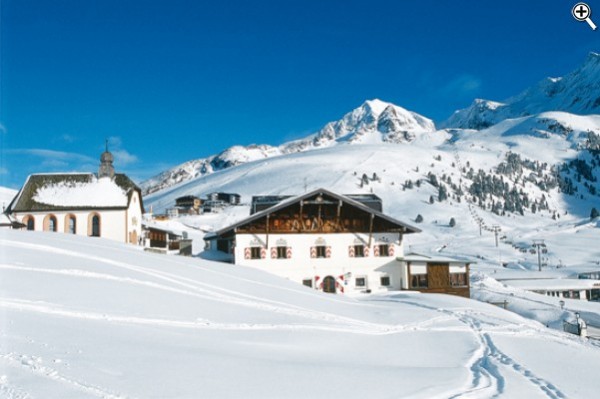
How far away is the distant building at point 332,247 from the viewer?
38.9 meters

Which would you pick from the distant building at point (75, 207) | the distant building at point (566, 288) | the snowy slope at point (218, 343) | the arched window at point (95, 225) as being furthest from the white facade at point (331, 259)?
the distant building at point (566, 288)

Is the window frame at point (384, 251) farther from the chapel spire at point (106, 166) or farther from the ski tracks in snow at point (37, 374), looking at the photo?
the ski tracks in snow at point (37, 374)

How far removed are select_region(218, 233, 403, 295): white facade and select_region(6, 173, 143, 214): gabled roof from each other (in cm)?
1576

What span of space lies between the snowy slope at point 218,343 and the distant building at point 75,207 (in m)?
25.1

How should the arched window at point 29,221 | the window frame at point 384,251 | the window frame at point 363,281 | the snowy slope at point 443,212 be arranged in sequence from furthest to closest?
the snowy slope at point 443,212 < the arched window at point 29,221 < the window frame at point 384,251 < the window frame at point 363,281

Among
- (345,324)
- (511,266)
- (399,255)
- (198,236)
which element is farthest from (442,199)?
(345,324)

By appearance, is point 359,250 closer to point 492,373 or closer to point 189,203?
point 492,373

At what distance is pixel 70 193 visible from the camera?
47.9 metres

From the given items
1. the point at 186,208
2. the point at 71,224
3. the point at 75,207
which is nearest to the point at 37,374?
the point at 75,207

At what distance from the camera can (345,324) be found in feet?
59.0

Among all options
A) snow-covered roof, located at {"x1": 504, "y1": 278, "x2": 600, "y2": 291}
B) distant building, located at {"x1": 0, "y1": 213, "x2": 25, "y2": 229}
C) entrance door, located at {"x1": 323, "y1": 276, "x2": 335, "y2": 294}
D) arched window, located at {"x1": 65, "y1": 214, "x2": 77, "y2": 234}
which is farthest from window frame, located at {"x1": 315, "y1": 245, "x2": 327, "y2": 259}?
snow-covered roof, located at {"x1": 504, "y1": 278, "x2": 600, "y2": 291}

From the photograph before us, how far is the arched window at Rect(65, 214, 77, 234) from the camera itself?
1833 inches

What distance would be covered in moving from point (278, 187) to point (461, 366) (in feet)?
507

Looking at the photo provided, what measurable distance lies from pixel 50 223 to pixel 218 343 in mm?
40817
